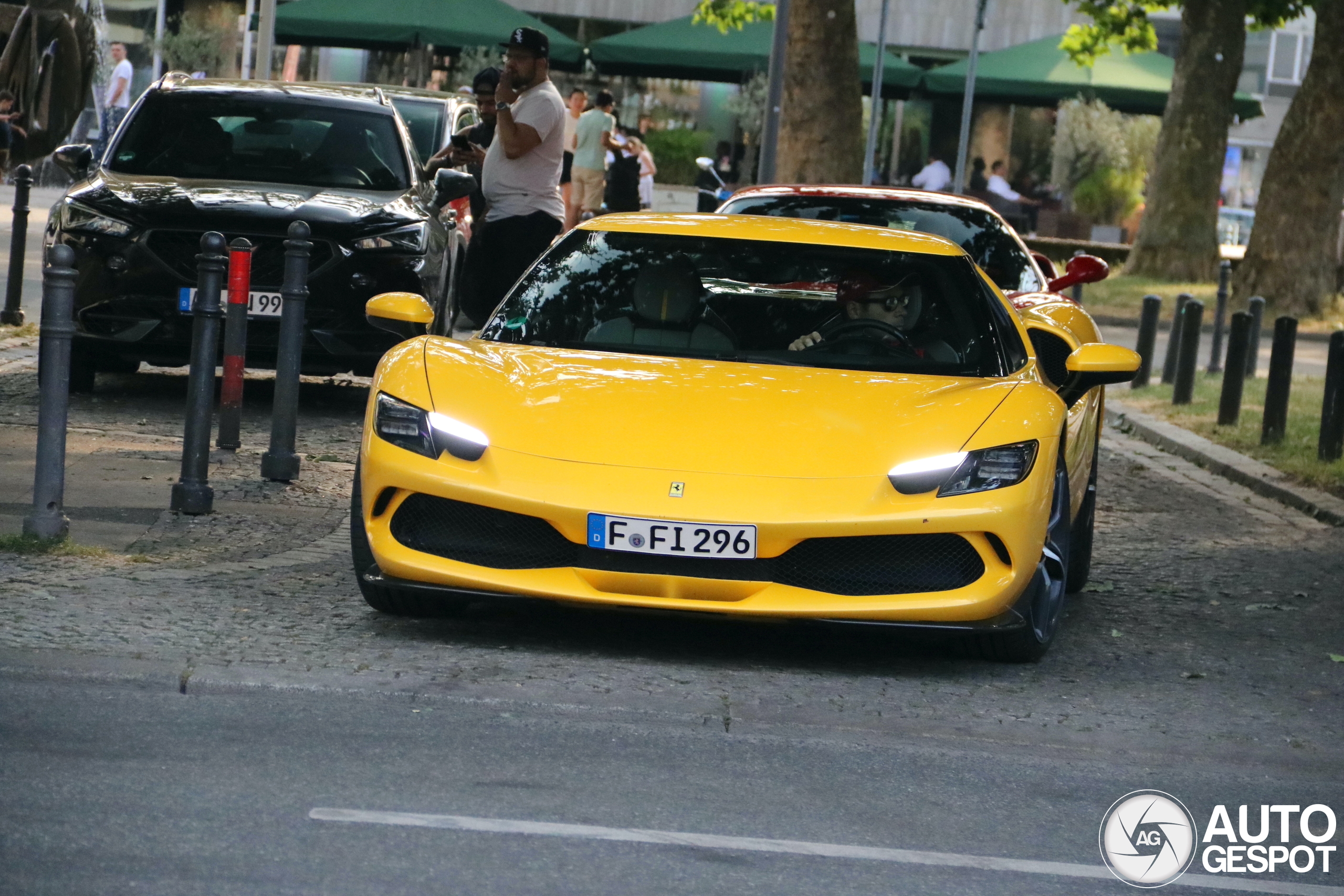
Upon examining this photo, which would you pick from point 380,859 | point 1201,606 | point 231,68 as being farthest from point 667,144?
point 380,859

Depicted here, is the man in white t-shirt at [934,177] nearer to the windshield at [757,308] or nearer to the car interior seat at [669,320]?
the windshield at [757,308]

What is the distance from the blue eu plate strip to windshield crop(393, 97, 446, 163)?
33.0 ft

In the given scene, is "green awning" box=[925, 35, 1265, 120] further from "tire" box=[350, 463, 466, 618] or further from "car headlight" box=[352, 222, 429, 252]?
"tire" box=[350, 463, 466, 618]

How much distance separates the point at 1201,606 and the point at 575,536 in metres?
2.80

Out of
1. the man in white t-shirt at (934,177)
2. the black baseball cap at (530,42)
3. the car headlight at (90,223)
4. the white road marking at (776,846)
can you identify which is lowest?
the white road marking at (776,846)

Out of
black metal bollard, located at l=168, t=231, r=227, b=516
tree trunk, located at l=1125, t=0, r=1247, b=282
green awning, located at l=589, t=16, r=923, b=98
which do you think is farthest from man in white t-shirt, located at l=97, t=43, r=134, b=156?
black metal bollard, located at l=168, t=231, r=227, b=516

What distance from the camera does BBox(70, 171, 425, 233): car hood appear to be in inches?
414

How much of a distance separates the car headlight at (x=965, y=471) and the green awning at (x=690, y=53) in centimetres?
2371

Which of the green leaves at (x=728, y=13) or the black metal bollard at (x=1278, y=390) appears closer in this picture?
the black metal bollard at (x=1278, y=390)

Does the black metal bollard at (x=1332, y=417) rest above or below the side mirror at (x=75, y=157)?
below

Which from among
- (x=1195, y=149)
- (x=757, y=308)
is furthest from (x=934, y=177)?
(x=757, y=308)

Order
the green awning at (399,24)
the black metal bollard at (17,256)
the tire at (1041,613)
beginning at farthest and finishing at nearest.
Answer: the green awning at (399,24) → the black metal bollard at (17,256) → the tire at (1041,613)

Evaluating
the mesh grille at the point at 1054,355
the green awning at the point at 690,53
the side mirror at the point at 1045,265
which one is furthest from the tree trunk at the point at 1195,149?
the mesh grille at the point at 1054,355

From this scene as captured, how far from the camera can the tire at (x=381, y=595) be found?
19.9ft
